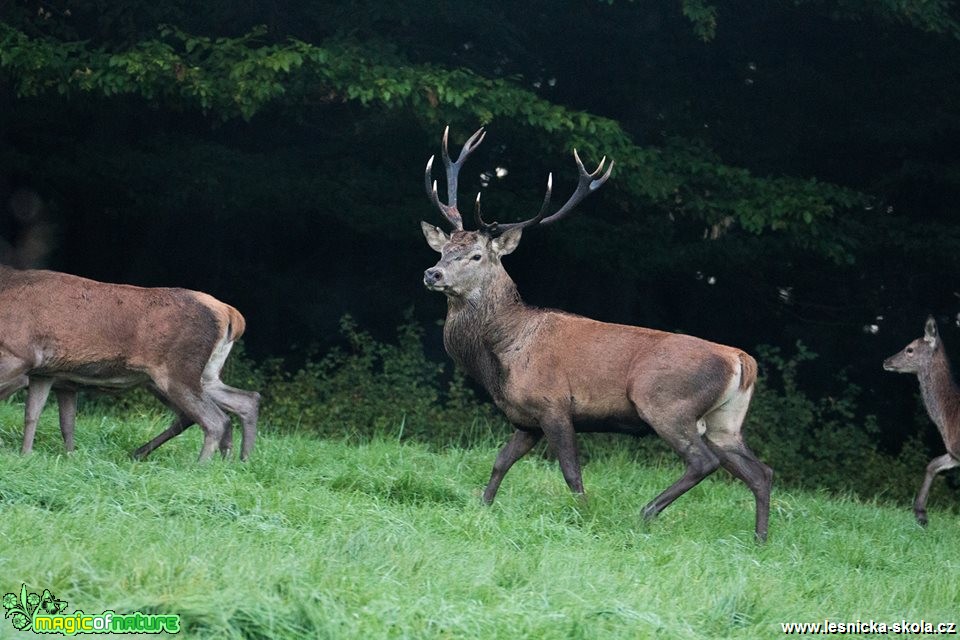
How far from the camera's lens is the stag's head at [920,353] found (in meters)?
11.8

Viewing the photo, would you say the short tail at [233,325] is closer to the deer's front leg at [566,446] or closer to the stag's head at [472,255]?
the stag's head at [472,255]

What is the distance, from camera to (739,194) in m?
12.5

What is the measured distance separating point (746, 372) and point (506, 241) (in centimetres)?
173

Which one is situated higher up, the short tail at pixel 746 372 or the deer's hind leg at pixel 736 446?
the short tail at pixel 746 372

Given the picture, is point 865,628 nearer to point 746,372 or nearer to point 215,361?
point 746,372

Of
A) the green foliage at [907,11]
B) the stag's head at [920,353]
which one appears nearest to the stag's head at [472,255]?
the stag's head at [920,353]

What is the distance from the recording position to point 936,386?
1158cm

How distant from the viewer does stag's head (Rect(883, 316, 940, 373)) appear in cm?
1177

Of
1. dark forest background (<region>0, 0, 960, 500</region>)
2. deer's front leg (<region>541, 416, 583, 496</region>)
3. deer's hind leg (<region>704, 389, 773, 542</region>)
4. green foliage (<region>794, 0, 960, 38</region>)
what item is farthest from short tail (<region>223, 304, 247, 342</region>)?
green foliage (<region>794, 0, 960, 38</region>)

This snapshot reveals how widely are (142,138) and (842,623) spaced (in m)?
9.64

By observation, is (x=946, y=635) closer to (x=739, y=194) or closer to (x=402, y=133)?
(x=739, y=194)

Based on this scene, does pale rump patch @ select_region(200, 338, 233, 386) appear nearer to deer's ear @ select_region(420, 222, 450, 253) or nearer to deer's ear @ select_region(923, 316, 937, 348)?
deer's ear @ select_region(420, 222, 450, 253)

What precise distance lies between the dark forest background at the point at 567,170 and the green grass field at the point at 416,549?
3.86 metres

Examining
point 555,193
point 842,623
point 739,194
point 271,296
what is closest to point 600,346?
point 842,623
